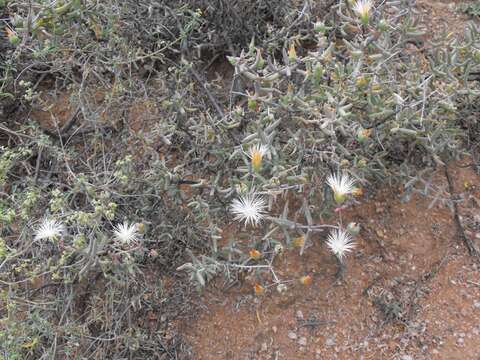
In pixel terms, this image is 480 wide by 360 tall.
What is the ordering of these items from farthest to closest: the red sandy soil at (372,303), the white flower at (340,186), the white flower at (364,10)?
1. the red sandy soil at (372,303)
2. the white flower at (364,10)
3. the white flower at (340,186)

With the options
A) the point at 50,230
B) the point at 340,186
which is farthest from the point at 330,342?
the point at 50,230

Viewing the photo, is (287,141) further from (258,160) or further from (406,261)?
(406,261)

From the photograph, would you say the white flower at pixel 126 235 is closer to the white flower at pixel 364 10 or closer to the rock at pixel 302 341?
the rock at pixel 302 341

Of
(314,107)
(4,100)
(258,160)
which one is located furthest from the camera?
(4,100)

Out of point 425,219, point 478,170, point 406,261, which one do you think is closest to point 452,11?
point 478,170

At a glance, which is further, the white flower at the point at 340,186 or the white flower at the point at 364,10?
the white flower at the point at 364,10

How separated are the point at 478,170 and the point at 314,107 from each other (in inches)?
38.2

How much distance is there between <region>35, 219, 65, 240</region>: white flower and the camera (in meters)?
1.64

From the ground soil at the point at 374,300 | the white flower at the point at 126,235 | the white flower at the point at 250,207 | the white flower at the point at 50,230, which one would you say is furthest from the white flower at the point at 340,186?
the white flower at the point at 50,230

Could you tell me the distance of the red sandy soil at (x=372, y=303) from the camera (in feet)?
6.70

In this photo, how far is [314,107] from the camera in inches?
71.8

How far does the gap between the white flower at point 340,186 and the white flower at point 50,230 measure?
0.83m

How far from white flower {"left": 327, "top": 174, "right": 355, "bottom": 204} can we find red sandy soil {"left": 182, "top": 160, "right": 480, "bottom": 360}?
52 cm

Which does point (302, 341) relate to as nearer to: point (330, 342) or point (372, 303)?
point (330, 342)
